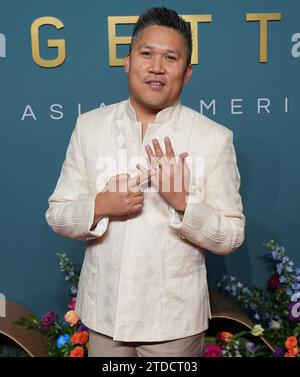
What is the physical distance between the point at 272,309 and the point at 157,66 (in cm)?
121

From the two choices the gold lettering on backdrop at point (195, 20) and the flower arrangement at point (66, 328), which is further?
Answer: the gold lettering on backdrop at point (195, 20)

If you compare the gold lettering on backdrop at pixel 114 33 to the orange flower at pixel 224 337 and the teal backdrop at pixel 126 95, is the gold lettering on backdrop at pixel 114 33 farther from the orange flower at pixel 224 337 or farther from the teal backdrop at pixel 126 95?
the orange flower at pixel 224 337

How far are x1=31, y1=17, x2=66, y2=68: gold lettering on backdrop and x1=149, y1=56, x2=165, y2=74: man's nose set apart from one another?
2.84 feet

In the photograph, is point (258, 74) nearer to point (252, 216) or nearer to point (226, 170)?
point (252, 216)

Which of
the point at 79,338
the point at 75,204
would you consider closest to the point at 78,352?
the point at 79,338

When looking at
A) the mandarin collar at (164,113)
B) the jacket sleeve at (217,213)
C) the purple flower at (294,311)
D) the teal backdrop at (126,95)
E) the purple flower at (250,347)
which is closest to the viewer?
the jacket sleeve at (217,213)

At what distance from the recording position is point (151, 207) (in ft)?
4.08

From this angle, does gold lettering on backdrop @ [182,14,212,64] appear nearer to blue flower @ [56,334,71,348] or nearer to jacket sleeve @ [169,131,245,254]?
jacket sleeve @ [169,131,245,254]

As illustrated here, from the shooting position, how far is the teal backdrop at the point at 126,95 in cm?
200

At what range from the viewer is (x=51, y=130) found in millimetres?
2070

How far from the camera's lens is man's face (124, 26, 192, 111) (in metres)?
1.25

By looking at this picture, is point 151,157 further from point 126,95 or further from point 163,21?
point 126,95

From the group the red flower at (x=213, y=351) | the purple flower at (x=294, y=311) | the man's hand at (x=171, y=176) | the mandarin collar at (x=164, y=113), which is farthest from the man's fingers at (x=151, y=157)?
the purple flower at (x=294, y=311)

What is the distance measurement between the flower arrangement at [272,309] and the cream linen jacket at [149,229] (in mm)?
527
